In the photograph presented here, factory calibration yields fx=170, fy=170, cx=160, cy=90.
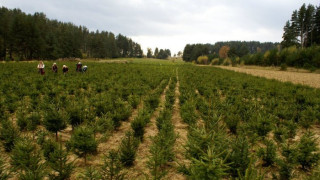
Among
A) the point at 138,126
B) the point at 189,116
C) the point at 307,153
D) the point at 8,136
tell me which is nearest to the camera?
the point at 307,153

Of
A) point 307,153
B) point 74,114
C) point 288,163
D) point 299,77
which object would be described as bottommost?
point 288,163

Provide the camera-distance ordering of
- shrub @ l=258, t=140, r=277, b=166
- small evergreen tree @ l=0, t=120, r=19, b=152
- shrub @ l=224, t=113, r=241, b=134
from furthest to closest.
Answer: shrub @ l=224, t=113, r=241, b=134 < small evergreen tree @ l=0, t=120, r=19, b=152 < shrub @ l=258, t=140, r=277, b=166

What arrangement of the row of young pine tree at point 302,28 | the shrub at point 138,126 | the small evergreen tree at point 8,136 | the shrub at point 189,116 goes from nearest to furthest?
the small evergreen tree at point 8,136 → the shrub at point 138,126 → the shrub at point 189,116 → the row of young pine tree at point 302,28

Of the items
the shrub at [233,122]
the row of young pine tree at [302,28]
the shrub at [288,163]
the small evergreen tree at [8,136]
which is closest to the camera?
the shrub at [288,163]

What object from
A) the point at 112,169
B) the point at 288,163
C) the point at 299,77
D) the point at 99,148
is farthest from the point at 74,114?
the point at 299,77

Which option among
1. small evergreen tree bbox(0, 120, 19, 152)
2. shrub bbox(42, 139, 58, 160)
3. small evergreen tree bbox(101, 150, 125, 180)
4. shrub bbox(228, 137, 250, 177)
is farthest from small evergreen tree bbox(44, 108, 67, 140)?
shrub bbox(228, 137, 250, 177)

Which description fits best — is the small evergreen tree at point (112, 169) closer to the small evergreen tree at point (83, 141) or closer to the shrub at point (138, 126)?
the small evergreen tree at point (83, 141)

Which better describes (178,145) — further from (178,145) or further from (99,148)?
(99,148)

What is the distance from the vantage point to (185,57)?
150625 millimetres

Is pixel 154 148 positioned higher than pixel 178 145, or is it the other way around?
pixel 154 148

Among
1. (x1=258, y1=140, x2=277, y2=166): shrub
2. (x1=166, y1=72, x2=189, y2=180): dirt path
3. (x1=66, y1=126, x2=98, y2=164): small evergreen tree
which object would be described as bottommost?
(x1=166, y1=72, x2=189, y2=180): dirt path

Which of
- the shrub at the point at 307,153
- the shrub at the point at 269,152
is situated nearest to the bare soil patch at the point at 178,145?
the shrub at the point at 269,152

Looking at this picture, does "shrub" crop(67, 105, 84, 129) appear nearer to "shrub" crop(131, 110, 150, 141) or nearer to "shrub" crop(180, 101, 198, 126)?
"shrub" crop(131, 110, 150, 141)

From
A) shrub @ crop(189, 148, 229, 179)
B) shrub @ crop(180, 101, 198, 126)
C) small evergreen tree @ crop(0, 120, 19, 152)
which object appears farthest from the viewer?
shrub @ crop(180, 101, 198, 126)
